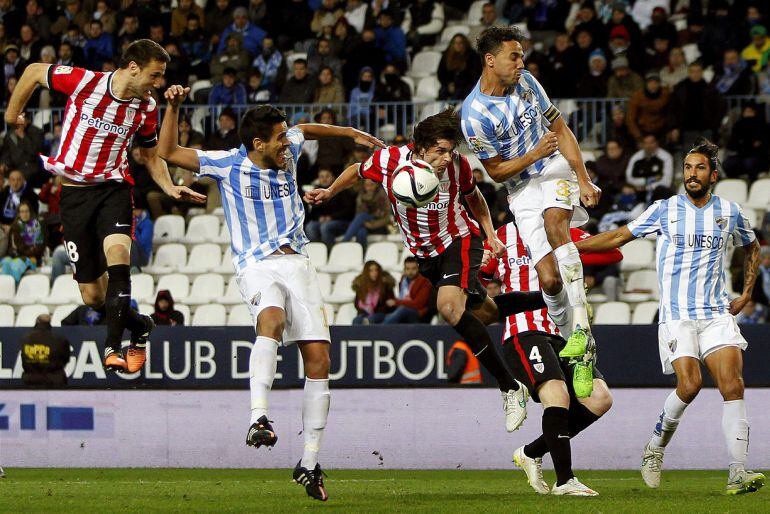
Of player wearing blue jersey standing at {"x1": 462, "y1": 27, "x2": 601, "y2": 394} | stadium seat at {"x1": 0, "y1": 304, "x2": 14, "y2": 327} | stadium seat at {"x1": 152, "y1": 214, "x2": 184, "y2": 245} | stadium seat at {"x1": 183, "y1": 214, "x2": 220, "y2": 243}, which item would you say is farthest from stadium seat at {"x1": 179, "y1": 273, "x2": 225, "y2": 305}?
player wearing blue jersey standing at {"x1": 462, "y1": 27, "x2": 601, "y2": 394}

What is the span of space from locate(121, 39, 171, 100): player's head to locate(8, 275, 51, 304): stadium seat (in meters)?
9.90

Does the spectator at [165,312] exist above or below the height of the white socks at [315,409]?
above

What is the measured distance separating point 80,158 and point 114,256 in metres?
0.78

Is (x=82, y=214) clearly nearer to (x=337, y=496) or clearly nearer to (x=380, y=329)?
(x=337, y=496)

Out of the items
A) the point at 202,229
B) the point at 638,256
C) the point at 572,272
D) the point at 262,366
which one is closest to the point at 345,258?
the point at 202,229

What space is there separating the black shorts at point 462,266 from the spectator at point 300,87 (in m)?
10.4

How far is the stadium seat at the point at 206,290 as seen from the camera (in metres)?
18.8

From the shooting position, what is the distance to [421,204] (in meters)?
9.64

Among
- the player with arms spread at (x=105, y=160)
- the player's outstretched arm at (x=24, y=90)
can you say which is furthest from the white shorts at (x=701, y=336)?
the player's outstretched arm at (x=24, y=90)

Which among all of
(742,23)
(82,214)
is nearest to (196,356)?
(82,214)

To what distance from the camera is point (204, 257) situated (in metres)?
19.5

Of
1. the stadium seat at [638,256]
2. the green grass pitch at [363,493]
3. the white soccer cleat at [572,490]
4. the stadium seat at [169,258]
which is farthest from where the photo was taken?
the stadium seat at [169,258]

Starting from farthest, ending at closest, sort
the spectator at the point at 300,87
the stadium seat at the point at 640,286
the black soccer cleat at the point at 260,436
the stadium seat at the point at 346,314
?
1. the spectator at the point at 300,87
2. the stadium seat at the point at 346,314
3. the stadium seat at the point at 640,286
4. the black soccer cleat at the point at 260,436

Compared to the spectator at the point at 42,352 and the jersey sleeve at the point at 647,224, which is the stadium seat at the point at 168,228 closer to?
the spectator at the point at 42,352
